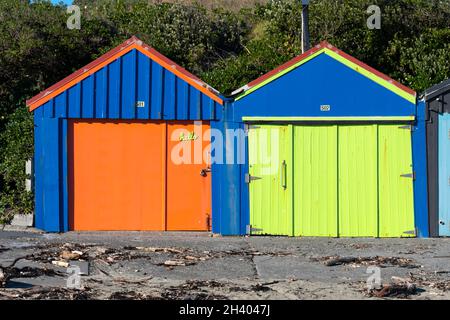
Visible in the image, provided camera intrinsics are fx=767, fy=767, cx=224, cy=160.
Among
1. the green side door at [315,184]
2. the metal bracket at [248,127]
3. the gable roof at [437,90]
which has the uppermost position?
the gable roof at [437,90]

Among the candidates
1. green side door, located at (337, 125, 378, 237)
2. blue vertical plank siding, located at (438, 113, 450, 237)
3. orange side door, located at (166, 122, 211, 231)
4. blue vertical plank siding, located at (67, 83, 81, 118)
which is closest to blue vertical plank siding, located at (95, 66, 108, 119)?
blue vertical plank siding, located at (67, 83, 81, 118)

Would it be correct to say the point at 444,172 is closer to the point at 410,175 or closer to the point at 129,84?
the point at 410,175

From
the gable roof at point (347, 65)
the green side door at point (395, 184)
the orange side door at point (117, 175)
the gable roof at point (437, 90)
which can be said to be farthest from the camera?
the orange side door at point (117, 175)

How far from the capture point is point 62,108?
14.1 m

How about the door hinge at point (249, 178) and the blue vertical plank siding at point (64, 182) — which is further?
the blue vertical plank siding at point (64, 182)

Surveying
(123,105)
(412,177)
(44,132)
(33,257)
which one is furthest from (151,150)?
(412,177)

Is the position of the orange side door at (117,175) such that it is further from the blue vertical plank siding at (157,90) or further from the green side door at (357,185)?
the green side door at (357,185)

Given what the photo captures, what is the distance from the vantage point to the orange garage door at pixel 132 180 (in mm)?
14242

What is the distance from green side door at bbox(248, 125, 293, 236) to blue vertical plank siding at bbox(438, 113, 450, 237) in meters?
2.72

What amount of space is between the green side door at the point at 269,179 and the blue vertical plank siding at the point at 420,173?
228 centimetres

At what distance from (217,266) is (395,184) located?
452 cm

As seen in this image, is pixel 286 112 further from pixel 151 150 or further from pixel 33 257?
pixel 33 257

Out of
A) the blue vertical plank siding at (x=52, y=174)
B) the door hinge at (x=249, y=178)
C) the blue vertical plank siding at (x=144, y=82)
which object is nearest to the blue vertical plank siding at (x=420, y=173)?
the door hinge at (x=249, y=178)

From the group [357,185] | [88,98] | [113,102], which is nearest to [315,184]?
[357,185]
